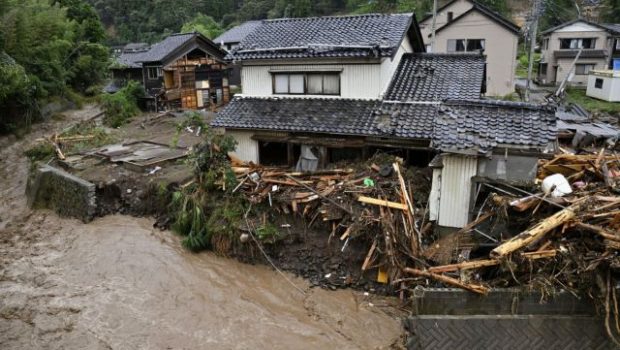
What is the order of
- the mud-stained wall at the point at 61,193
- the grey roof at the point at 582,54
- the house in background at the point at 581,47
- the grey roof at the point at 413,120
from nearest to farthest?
1. the grey roof at the point at 413,120
2. the mud-stained wall at the point at 61,193
3. the grey roof at the point at 582,54
4. the house in background at the point at 581,47

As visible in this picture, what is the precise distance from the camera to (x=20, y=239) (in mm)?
15516

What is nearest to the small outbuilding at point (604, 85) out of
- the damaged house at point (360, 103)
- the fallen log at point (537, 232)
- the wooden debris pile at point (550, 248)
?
the damaged house at point (360, 103)

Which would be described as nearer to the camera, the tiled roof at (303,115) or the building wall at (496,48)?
the tiled roof at (303,115)

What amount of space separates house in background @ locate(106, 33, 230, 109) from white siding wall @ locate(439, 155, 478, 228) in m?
24.1

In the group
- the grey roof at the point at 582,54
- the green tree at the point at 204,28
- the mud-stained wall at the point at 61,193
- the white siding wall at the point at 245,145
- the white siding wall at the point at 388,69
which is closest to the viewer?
the white siding wall at the point at 388,69

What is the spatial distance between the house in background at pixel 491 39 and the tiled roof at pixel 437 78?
13.8m

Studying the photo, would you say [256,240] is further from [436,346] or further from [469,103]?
[469,103]

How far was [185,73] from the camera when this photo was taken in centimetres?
3209

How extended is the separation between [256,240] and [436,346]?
5723 mm

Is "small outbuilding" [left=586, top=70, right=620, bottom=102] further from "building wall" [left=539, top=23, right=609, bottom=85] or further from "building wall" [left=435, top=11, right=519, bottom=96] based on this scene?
"building wall" [left=435, top=11, right=519, bottom=96]

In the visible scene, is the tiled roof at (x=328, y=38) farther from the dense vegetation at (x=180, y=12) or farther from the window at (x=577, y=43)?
the dense vegetation at (x=180, y=12)

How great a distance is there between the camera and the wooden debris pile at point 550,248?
820 cm

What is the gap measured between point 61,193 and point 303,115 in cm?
1036

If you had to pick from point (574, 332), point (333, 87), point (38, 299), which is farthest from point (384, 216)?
point (38, 299)
